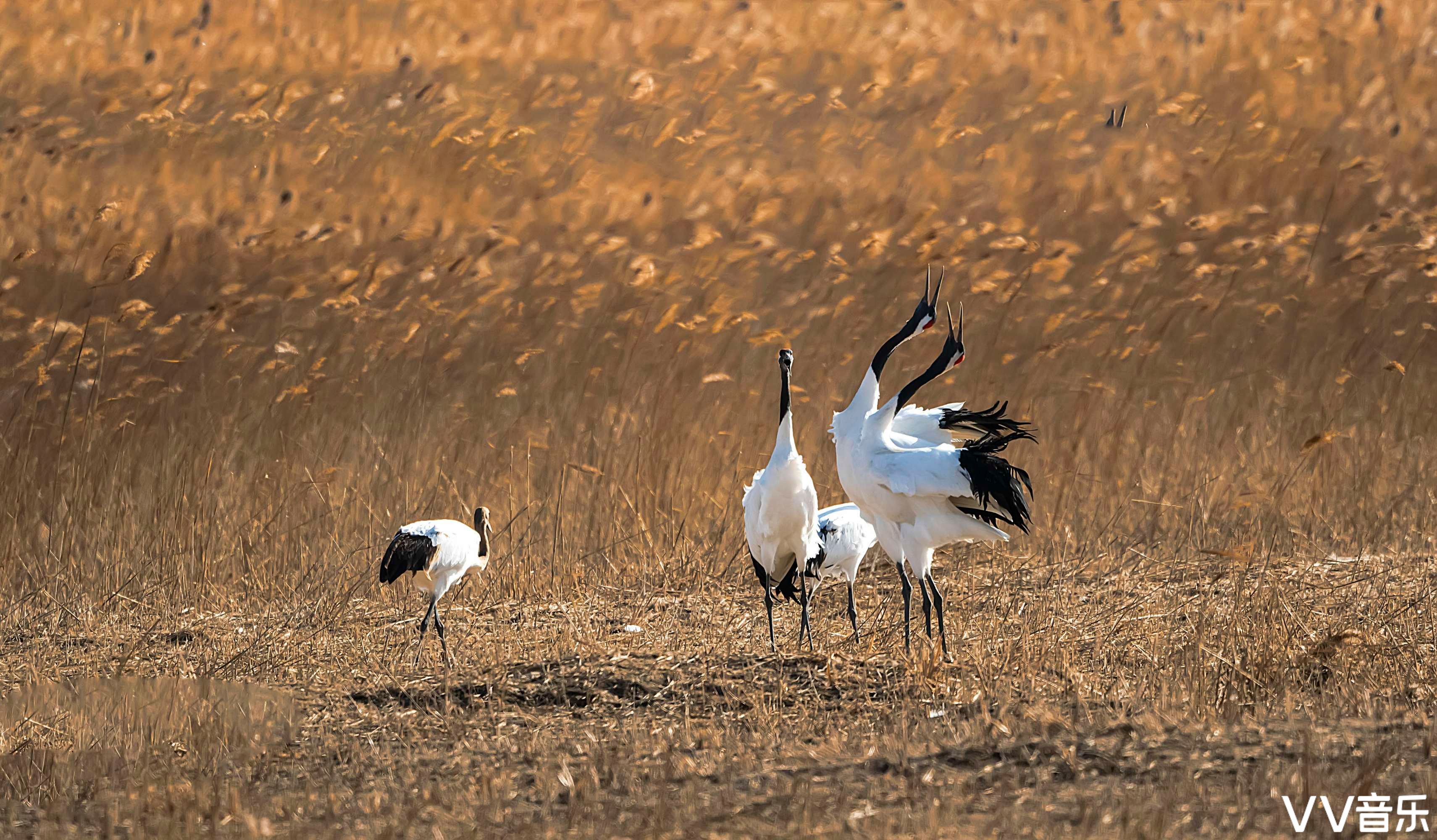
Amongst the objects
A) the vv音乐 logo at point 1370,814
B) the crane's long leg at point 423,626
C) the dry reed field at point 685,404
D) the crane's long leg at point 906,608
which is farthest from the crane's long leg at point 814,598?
the vv音乐 logo at point 1370,814

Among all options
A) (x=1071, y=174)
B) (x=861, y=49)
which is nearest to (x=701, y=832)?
(x=1071, y=174)

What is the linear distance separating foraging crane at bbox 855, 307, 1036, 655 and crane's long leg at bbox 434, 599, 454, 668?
1.91 meters

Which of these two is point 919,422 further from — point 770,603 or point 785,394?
point 770,603

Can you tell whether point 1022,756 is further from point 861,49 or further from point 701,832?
point 861,49

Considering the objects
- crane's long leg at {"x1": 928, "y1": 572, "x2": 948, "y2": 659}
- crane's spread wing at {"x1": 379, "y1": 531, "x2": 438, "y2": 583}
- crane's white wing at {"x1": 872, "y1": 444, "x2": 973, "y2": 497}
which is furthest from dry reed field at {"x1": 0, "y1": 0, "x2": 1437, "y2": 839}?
crane's white wing at {"x1": 872, "y1": 444, "x2": 973, "y2": 497}

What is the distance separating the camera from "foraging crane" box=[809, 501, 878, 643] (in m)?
8.18

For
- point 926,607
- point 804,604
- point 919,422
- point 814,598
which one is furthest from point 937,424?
point 814,598

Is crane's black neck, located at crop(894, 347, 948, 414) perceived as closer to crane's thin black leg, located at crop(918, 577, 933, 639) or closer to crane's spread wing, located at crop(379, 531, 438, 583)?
crane's thin black leg, located at crop(918, 577, 933, 639)

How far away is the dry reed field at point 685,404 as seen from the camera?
5789 mm

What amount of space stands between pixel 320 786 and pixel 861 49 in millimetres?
11966

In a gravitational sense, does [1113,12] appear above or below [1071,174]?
above

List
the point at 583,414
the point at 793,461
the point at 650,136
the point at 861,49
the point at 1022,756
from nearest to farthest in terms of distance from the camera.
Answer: the point at 1022,756 < the point at 793,461 < the point at 583,414 < the point at 650,136 < the point at 861,49

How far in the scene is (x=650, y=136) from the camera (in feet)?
46.6

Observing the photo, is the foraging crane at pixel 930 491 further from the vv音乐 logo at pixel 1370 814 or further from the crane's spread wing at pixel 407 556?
the vv音乐 logo at pixel 1370 814
